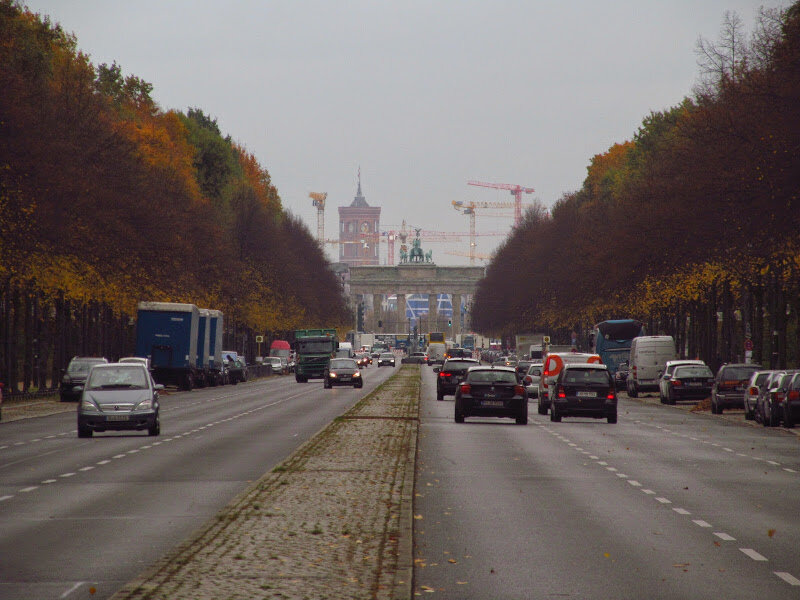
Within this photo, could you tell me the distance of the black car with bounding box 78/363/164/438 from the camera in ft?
105

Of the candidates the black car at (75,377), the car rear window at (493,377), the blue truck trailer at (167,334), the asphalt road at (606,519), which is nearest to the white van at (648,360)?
the blue truck trailer at (167,334)

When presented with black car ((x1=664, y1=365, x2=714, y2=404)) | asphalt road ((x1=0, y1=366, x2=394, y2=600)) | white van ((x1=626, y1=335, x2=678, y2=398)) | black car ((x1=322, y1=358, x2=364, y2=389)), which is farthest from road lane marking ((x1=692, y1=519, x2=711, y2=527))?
black car ((x1=322, y1=358, x2=364, y2=389))

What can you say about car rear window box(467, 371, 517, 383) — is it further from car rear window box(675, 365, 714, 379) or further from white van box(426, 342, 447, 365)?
white van box(426, 342, 447, 365)

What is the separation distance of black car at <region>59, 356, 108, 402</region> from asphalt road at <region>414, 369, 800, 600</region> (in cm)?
2357

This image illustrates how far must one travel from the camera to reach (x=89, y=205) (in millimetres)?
54281

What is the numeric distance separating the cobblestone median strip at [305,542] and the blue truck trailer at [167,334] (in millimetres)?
41806

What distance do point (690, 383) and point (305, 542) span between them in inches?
1713

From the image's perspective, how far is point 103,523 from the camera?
51.6ft

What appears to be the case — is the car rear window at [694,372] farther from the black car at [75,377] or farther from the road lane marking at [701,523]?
the road lane marking at [701,523]

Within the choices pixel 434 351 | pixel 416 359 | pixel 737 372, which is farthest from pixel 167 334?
pixel 434 351

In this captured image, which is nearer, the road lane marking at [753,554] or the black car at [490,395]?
the road lane marking at [753,554]

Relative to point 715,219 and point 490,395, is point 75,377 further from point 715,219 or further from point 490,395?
point 715,219

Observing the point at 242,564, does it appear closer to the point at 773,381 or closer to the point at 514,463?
the point at 514,463

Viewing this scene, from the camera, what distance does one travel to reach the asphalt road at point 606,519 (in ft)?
38.3
